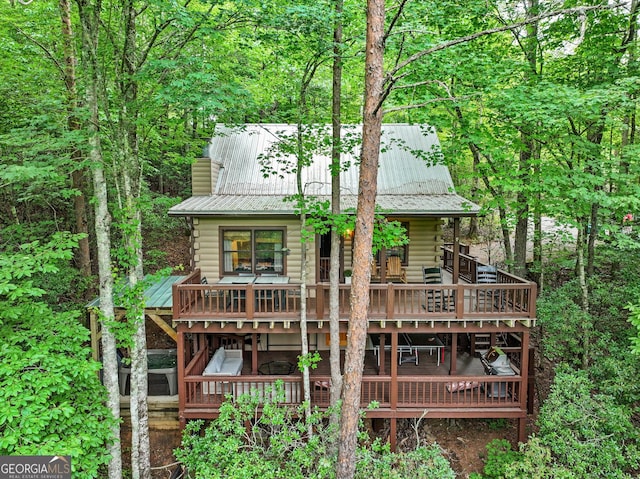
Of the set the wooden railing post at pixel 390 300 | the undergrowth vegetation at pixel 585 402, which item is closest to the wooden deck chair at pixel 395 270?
the wooden railing post at pixel 390 300

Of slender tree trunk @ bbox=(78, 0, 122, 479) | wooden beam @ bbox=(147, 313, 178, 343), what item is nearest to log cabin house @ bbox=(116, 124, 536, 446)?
wooden beam @ bbox=(147, 313, 178, 343)

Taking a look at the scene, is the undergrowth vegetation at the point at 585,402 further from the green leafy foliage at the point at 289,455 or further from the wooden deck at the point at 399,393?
the green leafy foliage at the point at 289,455

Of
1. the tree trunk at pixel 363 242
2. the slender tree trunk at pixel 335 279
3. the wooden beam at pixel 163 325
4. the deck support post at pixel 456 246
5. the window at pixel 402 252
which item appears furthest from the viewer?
the window at pixel 402 252

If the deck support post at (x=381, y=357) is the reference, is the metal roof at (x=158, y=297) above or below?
above

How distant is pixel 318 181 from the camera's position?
11492 mm

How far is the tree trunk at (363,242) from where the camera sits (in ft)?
16.5

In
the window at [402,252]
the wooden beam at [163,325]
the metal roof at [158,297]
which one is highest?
the window at [402,252]

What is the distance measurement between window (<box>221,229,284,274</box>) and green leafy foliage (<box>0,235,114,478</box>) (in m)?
4.54

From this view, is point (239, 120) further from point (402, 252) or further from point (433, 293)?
point (402, 252)

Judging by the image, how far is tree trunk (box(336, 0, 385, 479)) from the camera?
504 centimetres

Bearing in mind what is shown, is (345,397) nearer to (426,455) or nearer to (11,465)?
(426,455)

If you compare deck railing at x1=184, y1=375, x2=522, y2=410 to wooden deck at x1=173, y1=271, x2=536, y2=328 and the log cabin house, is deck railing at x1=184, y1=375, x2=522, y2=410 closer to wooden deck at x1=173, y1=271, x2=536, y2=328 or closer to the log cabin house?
the log cabin house

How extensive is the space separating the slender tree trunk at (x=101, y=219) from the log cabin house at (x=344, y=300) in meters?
1.63

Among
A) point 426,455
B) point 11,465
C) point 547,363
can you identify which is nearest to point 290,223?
point 426,455
